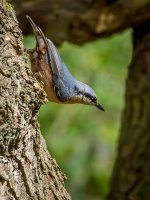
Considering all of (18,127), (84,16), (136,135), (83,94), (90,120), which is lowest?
(18,127)

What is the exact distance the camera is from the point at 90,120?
6820 millimetres

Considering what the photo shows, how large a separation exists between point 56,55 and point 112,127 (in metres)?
3.57

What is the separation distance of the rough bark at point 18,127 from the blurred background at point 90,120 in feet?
8.00

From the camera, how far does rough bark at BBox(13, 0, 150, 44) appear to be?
4879 millimetres

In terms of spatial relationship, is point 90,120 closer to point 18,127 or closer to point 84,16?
point 84,16

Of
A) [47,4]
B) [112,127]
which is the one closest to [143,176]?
[47,4]

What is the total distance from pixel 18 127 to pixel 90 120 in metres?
4.30

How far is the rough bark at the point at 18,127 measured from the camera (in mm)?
2508

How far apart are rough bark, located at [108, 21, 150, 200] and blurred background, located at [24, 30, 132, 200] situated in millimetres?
451

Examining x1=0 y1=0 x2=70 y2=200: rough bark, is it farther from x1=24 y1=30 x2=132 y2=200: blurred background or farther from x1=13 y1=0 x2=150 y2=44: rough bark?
x1=24 y1=30 x2=132 y2=200: blurred background

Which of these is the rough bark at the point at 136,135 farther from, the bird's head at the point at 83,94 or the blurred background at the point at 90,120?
the bird's head at the point at 83,94

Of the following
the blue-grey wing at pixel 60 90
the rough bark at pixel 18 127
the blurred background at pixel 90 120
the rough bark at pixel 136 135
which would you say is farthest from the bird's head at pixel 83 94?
the rough bark at pixel 18 127

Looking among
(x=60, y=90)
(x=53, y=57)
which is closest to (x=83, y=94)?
(x=60, y=90)

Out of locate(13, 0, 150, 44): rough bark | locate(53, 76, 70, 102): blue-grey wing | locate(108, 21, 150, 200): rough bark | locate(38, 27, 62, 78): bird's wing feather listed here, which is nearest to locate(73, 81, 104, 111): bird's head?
locate(53, 76, 70, 102): blue-grey wing
